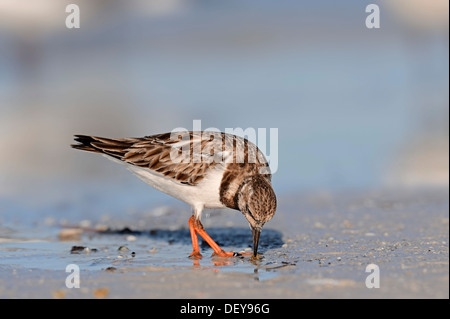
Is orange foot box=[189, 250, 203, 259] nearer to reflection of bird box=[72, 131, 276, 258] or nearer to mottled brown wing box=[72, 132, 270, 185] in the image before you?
reflection of bird box=[72, 131, 276, 258]

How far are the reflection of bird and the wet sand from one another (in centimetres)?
52

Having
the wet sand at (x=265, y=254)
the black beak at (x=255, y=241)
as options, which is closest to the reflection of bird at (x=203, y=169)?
the black beak at (x=255, y=241)

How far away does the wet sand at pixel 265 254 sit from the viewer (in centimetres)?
454

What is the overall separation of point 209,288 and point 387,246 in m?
2.42

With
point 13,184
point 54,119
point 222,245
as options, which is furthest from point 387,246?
point 54,119

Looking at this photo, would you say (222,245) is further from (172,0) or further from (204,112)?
(172,0)

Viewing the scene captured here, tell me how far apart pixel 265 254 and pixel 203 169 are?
111cm

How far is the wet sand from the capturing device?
454 cm

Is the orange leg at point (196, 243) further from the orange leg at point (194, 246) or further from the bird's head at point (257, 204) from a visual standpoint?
the bird's head at point (257, 204)

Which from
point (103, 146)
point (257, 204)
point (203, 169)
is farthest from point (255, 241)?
point (103, 146)

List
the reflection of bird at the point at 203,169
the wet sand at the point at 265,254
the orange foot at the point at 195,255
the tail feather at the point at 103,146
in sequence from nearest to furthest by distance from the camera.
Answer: the wet sand at the point at 265,254 → the reflection of bird at the point at 203,169 → the orange foot at the point at 195,255 → the tail feather at the point at 103,146

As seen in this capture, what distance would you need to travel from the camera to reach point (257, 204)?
19.6 ft

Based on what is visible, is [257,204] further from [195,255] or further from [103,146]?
[103,146]

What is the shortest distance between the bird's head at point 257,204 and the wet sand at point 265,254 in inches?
13.9
